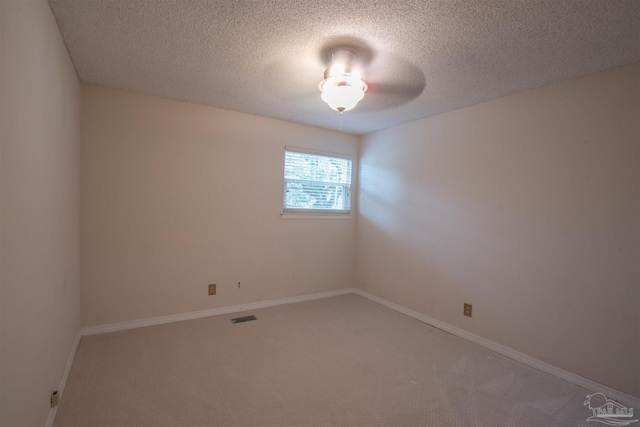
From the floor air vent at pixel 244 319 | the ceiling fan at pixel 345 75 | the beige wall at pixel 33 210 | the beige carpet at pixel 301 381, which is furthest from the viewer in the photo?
the floor air vent at pixel 244 319

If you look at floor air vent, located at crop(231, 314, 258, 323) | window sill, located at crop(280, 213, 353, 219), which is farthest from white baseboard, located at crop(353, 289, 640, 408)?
floor air vent, located at crop(231, 314, 258, 323)

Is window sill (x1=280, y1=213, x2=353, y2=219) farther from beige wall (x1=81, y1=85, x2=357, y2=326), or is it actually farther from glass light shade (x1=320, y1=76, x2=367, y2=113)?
glass light shade (x1=320, y1=76, x2=367, y2=113)

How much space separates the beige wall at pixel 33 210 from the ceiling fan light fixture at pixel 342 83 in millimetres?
1526

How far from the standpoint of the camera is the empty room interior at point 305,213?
161 cm

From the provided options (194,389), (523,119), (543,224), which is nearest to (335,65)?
(523,119)

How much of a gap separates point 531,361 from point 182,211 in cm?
339

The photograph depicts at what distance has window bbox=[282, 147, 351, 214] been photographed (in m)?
3.76

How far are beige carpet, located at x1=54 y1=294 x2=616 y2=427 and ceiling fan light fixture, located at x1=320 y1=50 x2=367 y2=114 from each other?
1.96 m

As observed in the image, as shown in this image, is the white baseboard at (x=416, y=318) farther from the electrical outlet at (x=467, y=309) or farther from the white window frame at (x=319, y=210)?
the white window frame at (x=319, y=210)

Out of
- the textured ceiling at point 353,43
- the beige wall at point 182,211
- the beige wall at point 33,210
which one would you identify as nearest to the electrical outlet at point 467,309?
the beige wall at point 182,211

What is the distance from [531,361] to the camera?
2455 mm

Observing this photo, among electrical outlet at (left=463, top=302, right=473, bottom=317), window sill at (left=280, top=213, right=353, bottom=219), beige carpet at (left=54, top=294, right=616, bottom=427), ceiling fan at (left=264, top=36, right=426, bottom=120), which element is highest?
ceiling fan at (left=264, top=36, right=426, bottom=120)

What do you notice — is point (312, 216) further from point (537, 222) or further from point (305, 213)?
point (537, 222)

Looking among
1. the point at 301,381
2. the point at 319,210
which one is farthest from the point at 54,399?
the point at 319,210
